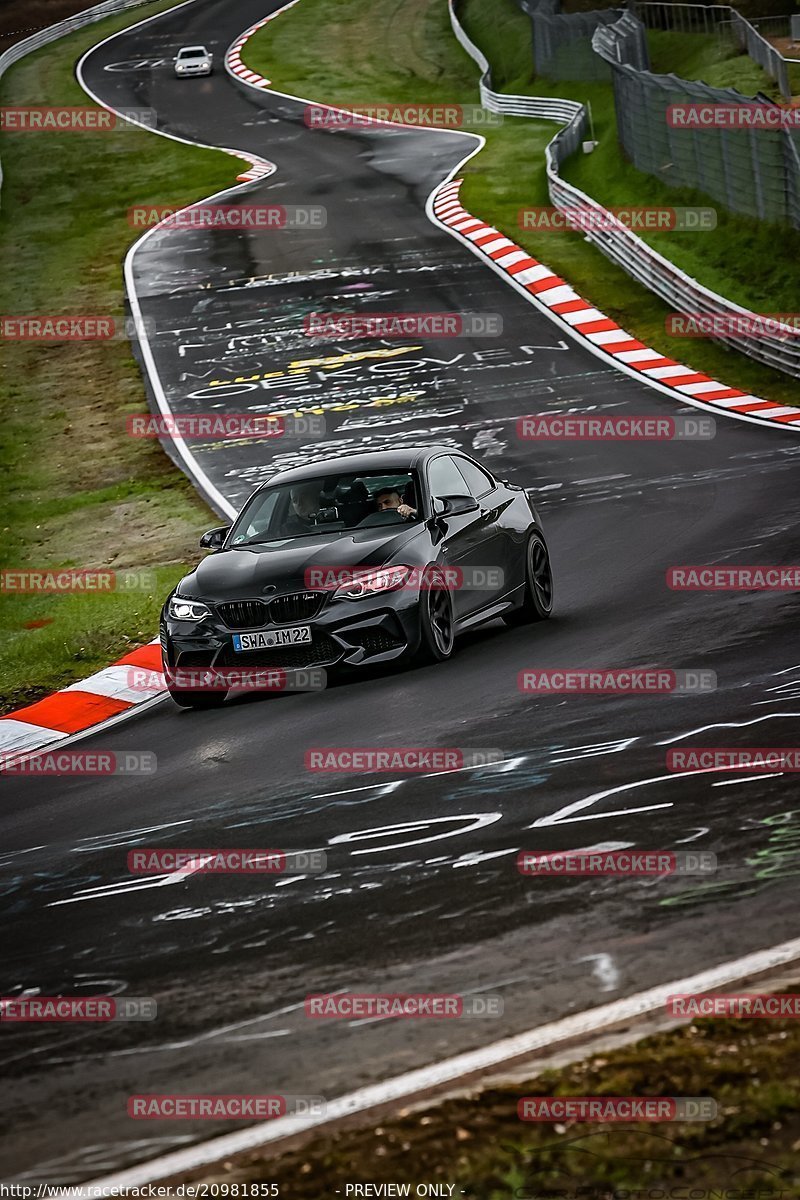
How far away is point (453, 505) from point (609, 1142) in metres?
8.28

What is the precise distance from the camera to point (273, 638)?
37.3ft

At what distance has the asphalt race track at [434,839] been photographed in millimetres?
5406

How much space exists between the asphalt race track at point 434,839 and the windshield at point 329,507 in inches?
47.3

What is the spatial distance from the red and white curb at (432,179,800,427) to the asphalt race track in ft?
8.34

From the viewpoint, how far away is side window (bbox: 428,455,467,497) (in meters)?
12.7
